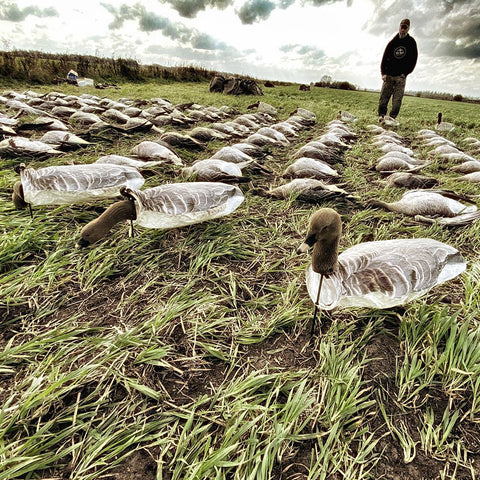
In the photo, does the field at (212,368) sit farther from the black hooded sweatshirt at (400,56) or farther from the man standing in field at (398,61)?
the black hooded sweatshirt at (400,56)

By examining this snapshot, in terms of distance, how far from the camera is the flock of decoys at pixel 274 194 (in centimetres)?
Answer: 164

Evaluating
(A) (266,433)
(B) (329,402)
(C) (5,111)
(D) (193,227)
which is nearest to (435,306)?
(B) (329,402)

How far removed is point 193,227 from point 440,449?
2.20 metres

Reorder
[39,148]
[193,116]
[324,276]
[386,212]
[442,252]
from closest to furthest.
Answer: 1. [324,276]
2. [442,252]
3. [386,212]
4. [39,148]
5. [193,116]

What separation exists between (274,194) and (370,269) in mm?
2005

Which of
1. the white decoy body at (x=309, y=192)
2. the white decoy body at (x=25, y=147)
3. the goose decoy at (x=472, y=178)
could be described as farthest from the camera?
the goose decoy at (x=472, y=178)

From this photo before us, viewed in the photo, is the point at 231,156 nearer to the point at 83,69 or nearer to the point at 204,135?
the point at 204,135

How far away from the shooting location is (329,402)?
1367 mm

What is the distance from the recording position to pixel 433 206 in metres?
3.10

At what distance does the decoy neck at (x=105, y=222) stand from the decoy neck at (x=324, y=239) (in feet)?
4.64

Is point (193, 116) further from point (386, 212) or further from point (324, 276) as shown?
point (324, 276)

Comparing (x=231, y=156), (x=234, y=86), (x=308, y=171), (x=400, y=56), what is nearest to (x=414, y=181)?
(x=308, y=171)

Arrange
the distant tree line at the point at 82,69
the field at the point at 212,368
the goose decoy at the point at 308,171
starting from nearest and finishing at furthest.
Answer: the field at the point at 212,368 < the goose decoy at the point at 308,171 < the distant tree line at the point at 82,69

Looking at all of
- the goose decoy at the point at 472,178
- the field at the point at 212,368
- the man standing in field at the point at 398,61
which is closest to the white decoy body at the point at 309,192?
the field at the point at 212,368
